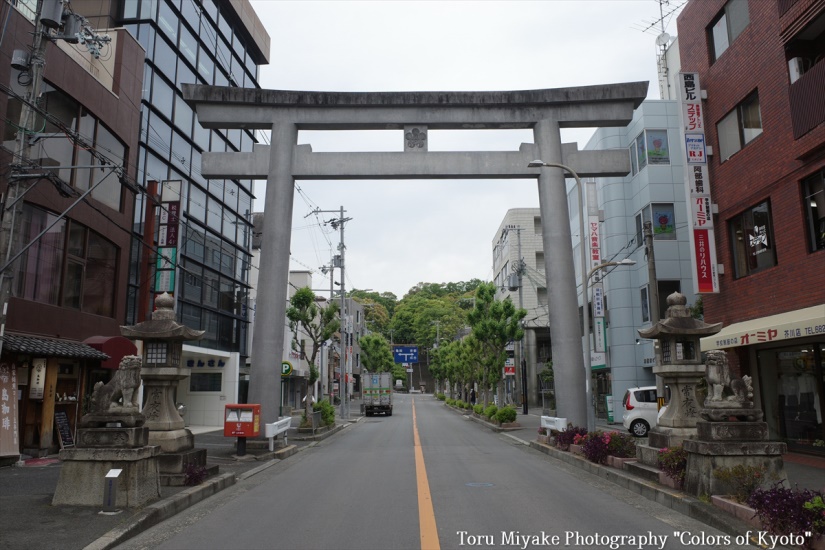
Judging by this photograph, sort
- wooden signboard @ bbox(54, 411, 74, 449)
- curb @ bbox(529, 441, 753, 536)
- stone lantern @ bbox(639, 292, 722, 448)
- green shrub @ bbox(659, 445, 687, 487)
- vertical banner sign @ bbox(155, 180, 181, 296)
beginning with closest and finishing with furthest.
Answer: curb @ bbox(529, 441, 753, 536), green shrub @ bbox(659, 445, 687, 487), stone lantern @ bbox(639, 292, 722, 448), wooden signboard @ bbox(54, 411, 74, 449), vertical banner sign @ bbox(155, 180, 181, 296)

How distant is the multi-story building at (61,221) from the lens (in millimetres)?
14711

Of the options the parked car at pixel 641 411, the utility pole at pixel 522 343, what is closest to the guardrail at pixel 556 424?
the parked car at pixel 641 411

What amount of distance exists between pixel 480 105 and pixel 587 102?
340 centimetres

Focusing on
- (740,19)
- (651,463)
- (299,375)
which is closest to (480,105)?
(740,19)

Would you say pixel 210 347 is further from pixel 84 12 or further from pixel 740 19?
pixel 740 19

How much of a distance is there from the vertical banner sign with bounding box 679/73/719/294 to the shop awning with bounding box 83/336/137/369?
17673mm

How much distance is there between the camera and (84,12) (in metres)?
26.2

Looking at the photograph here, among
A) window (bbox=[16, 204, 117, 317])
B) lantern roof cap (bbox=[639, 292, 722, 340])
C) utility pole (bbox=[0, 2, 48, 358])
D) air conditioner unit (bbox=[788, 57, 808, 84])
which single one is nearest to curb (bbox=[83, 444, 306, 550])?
utility pole (bbox=[0, 2, 48, 358])

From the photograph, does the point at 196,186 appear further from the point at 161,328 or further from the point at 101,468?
the point at 101,468

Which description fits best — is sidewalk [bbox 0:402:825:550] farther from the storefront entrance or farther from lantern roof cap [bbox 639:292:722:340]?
lantern roof cap [bbox 639:292:722:340]

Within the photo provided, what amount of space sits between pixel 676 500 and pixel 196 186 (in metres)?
27.4

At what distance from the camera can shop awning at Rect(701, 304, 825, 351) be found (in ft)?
43.9

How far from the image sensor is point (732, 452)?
29.4 feet

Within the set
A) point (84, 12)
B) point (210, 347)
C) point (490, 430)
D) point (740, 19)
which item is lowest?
point (490, 430)
